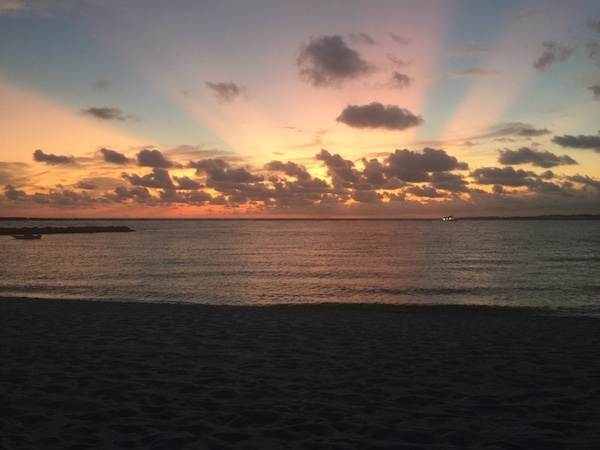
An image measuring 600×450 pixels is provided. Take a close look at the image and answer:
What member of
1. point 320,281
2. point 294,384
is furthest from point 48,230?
point 294,384

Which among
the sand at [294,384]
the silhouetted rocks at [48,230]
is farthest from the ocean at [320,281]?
the silhouetted rocks at [48,230]

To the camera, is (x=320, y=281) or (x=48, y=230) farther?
(x=48, y=230)

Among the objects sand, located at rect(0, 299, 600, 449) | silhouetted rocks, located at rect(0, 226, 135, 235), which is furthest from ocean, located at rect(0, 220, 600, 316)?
silhouetted rocks, located at rect(0, 226, 135, 235)

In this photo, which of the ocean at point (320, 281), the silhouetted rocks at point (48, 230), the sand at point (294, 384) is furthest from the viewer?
the silhouetted rocks at point (48, 230)

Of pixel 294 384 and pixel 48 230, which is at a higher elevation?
pixel 48 230

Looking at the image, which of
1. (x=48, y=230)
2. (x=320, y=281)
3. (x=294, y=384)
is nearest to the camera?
(x=294, y=384)

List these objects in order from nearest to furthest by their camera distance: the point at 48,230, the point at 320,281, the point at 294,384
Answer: the point at 294,384 < the point at 320,281 < the point at 48,230

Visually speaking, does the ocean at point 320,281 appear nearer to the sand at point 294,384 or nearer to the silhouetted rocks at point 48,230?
the sand at point 294,384

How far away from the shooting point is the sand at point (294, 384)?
680 cm

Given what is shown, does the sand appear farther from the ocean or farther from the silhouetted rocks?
the silhouetted rocks

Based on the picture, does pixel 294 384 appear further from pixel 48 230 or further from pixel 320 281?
pixel 48 230

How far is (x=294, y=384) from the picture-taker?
30.7ft

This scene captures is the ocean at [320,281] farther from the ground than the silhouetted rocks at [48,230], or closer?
closer

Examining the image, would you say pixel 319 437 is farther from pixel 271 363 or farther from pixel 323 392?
pixel 271 363
